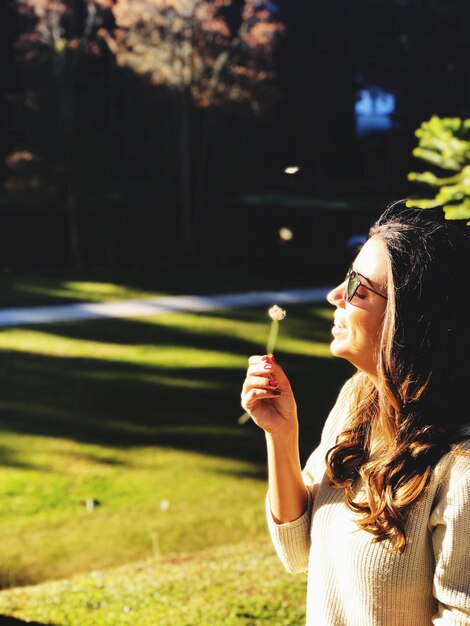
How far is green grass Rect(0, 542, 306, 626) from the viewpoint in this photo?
3.38 metres

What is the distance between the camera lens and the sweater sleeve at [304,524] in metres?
1.60

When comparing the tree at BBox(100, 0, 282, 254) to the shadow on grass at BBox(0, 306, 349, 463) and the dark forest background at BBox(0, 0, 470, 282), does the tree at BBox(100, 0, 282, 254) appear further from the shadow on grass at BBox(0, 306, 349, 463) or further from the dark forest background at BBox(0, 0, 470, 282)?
the shadow on grass at BBox(0, 306, 349, 463)

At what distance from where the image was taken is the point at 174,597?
3631 mm

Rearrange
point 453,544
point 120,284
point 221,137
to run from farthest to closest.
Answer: point 221,137 → point 120,284 → point 453,544

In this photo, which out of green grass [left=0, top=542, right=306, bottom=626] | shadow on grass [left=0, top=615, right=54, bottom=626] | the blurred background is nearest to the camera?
shadow on grass [left=0, top=615, right=54, bottom=626]

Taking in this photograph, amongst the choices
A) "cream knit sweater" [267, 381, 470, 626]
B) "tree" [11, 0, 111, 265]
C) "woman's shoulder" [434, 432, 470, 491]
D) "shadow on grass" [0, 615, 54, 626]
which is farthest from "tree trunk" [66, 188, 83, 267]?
"woman's shoulder" [434, 432, 470, 491]

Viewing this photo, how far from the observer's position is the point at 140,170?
1750cm

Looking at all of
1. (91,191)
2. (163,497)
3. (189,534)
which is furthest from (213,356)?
(91,191)

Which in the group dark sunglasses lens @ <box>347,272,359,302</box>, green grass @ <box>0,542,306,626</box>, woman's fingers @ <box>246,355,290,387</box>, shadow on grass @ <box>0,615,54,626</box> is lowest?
green grass @ <box>0,542,306,626</box>

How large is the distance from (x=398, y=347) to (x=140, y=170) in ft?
54.8

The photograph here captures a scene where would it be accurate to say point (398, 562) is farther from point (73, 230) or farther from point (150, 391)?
point (73, 230)

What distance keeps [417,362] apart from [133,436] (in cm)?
541

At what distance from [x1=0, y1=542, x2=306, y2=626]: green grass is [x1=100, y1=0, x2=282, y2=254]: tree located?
40.7 ft

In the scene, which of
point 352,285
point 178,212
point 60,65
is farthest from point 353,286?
point 178,212
